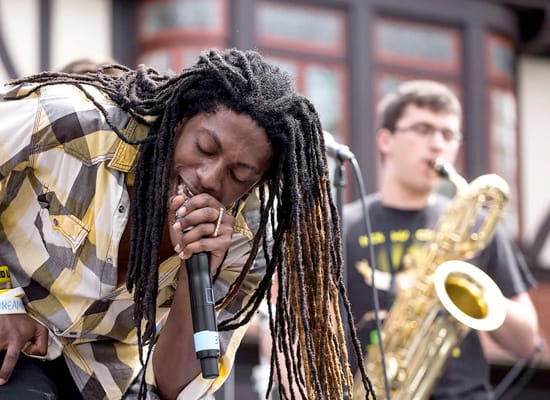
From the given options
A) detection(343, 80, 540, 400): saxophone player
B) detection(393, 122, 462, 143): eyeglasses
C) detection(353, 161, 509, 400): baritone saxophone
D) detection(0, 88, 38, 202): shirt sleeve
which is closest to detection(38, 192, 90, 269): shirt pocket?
detection(0, 88, 38, 202): shirt sleeve

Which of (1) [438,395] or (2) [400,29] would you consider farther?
(2) [400,29]

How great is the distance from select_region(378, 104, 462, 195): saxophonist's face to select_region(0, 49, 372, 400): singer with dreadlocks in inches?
87.3

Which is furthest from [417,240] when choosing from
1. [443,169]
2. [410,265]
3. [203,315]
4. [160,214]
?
[203,315]

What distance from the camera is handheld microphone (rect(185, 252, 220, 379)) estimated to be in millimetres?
2697

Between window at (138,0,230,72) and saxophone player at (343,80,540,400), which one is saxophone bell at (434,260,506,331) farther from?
window at (138,0,230,72)

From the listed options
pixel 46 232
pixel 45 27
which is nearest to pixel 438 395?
pixel 46 232

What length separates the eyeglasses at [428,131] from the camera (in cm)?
541

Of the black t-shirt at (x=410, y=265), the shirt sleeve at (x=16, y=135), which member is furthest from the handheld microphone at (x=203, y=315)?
the black t-shirt at (x=410, y=265)

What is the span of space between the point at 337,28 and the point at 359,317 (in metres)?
4.51

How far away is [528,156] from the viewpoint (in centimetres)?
953

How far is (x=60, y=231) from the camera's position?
2.97 m

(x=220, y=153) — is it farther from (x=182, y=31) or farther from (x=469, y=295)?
(x=182, y=31)

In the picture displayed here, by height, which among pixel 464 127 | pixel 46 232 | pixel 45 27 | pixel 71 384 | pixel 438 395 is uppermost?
pixel 45 27

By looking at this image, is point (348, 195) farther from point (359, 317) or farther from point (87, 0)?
point (359, 317)
